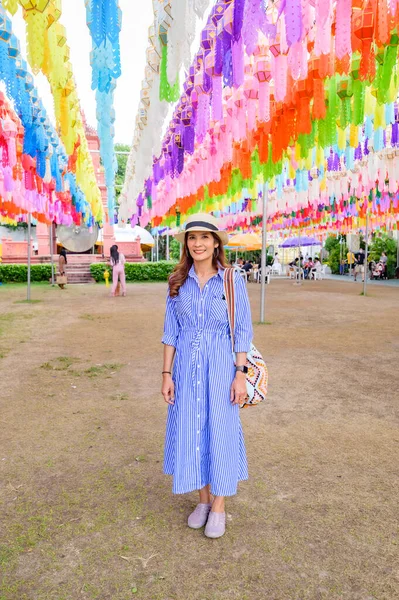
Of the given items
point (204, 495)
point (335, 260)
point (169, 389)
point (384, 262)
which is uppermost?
point (335, 260)

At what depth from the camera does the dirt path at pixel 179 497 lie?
172 cm

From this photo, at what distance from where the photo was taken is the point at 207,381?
6.61 ft

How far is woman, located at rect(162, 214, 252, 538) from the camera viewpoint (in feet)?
6.58

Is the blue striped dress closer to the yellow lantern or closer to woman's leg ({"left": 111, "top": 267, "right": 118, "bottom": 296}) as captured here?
the yellow lantern

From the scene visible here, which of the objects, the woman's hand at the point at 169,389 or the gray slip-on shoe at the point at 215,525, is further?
the woman's hand at the point at 169,389

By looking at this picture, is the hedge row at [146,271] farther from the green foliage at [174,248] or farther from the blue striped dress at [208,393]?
the blue striped dress at [208,393]

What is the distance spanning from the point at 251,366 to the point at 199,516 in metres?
0.75

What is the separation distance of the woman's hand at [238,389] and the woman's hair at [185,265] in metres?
0.49

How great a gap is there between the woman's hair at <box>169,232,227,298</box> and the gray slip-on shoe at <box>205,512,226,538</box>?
3.37 feet

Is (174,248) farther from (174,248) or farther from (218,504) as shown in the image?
(218,504)

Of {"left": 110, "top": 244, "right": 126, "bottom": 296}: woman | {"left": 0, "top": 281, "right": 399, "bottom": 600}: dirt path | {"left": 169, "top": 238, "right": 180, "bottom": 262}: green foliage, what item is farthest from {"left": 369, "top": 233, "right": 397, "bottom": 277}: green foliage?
{"left": 0, "top": 281, "right": 399, "bottom": 600}: dirt path

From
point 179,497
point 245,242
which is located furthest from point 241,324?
point 245,242

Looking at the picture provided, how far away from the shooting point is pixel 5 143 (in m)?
6.63

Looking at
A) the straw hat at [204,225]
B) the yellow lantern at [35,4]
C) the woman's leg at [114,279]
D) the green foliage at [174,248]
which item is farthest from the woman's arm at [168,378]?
the green foliage at [174,248]
